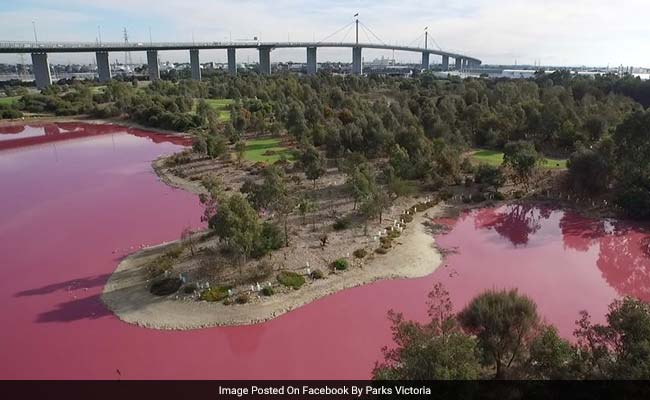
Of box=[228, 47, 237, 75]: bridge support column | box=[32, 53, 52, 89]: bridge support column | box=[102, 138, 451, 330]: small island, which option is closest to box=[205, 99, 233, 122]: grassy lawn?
box=[32, 53, 52, 89]: bridge support column

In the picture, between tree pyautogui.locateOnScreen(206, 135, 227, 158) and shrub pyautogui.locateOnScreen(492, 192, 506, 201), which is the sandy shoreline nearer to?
shrub pyautogui.locateOnScreen(492, 192, 506, 201)

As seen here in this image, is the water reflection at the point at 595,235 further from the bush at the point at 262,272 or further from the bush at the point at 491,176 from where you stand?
the bush at the point at 262,272

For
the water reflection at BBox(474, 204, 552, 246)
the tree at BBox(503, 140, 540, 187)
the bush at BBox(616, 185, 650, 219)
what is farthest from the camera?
the tree at BBox(503, 140, 540, 187)

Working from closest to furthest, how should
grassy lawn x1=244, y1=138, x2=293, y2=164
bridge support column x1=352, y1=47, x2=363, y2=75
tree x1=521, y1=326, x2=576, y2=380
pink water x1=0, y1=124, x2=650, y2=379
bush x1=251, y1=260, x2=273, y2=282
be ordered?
tree x1=521, y1=326, x2=576, y2=380 → pink water x1=0, y1=124, x2=650, y2=379 → bush x1=251, y1=260, x2=273, y2=282 → grassy lawn x1=244, y1=138, x2=293, y2=164 → bridge support column x1=352, y1=47, x2=363, y2=75

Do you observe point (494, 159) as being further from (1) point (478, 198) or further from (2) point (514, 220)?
(2) point (514, 220)

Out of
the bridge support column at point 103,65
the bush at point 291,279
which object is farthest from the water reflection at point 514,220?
the bridge support column at point 103,65

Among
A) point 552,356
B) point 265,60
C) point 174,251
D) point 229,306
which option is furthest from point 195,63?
point 552,356

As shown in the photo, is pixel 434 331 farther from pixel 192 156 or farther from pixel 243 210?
pixel 192 156
